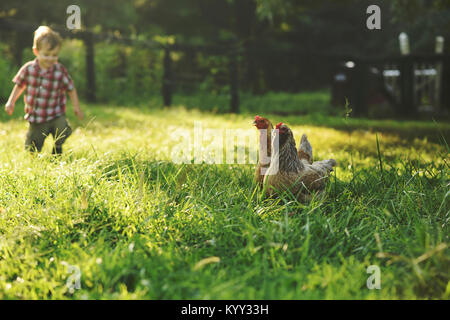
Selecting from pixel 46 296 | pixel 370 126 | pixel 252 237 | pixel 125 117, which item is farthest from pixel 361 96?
pixel 46 296

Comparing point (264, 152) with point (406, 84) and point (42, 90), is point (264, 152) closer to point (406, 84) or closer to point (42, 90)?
point (42, 90)

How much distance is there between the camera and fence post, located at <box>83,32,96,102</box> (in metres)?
10.2

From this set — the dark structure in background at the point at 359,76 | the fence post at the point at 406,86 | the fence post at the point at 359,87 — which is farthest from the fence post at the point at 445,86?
the fence post at the point at 359,87

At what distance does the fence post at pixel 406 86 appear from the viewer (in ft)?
29.0

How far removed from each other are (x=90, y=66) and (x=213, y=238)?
9139mm

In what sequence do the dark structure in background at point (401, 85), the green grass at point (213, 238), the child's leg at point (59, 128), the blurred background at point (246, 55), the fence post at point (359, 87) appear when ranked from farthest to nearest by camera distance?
the blurred background at point (246, 55) < the dark structure in background at point (401, 85) < the fence post at point (359, 87) < the child's leg at point (59, 128) < the green grass at point (213, 238)

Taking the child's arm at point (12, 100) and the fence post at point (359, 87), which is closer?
the child's arm at point (12, 100)

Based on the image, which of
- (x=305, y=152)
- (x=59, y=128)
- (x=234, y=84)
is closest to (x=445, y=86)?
(x=234, y=84)

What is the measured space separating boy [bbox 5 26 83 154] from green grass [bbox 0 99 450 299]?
835mm

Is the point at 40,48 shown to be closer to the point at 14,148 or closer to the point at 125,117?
the point at 14,148

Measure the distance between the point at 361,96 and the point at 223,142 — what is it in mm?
4873

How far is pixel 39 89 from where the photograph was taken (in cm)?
408

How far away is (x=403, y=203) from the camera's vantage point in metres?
2.68

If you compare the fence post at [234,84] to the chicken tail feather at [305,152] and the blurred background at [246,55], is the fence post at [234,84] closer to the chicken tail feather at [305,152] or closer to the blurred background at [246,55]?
the blurred background at [246,55]
